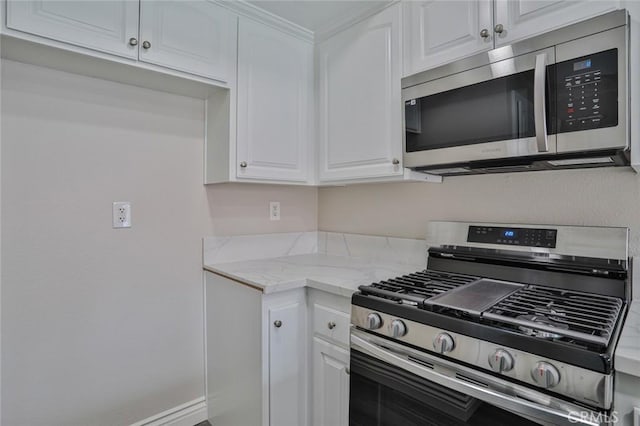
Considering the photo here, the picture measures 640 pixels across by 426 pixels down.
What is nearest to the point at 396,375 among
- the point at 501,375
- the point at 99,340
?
the point at 501,375

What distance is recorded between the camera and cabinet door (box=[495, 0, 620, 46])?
1088 millimetres

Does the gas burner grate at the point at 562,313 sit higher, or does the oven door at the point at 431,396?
the gas burner grate at the point at 562,313

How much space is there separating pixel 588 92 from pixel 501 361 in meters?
0.86

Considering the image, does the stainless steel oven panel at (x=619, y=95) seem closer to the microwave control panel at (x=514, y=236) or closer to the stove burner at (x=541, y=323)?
the microwave control panel at (x=514, y=236)

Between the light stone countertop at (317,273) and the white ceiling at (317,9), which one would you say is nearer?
the light stone countertop at (317,273)

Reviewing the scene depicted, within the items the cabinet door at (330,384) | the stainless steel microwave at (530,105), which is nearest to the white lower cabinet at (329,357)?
the cabinet door at (330,384)

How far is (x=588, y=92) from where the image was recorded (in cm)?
108

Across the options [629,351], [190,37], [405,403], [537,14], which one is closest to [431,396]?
[405,403]

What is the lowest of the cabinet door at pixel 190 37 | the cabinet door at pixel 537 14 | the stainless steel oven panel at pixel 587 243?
the stainless steel oven panel at pixel 587 243

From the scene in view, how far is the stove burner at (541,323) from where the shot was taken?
2.81ft

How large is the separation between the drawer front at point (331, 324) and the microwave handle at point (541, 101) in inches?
37.3

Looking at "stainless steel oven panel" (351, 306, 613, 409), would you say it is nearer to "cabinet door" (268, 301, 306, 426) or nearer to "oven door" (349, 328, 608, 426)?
"oven door" (349, 328, 608, 426)

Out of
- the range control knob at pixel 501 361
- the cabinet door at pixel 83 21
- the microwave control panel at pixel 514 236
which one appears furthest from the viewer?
the microwave control panel at pixel 514 236

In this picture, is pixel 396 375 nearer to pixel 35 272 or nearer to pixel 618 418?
pixel 618 418
